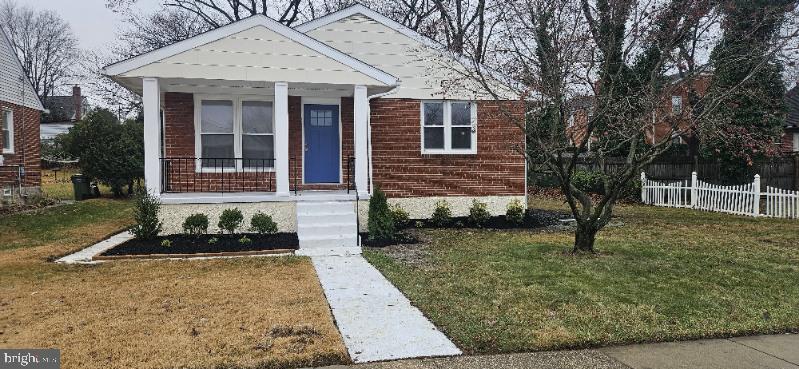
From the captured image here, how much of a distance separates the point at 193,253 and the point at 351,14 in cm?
708

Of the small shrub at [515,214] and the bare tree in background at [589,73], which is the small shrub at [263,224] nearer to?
the bare tree in background at [589,73]

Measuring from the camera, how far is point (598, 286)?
652cm

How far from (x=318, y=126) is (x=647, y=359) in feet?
32.8

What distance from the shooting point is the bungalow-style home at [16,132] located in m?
16.9

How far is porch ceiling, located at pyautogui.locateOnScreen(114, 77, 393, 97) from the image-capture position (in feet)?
35.1

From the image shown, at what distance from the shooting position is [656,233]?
11617mm

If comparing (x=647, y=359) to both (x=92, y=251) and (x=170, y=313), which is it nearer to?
(x=170, y=313)

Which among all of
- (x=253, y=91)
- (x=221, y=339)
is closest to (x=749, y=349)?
(x=221, y=339)

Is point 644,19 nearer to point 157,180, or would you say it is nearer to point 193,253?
point 193,253

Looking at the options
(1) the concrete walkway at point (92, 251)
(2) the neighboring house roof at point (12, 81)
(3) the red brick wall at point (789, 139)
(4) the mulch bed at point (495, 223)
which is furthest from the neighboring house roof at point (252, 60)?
Result: (3) the red brick wall at point (789, 139)

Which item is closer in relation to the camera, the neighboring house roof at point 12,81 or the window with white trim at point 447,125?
the window with white trim at point 447,125

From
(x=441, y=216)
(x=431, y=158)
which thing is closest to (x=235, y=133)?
(x=431, y=158)

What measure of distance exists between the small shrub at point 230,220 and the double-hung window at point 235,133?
79.1 inches

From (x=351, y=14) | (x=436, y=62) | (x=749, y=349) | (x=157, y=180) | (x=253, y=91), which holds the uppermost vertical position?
(x=351, y=14)
